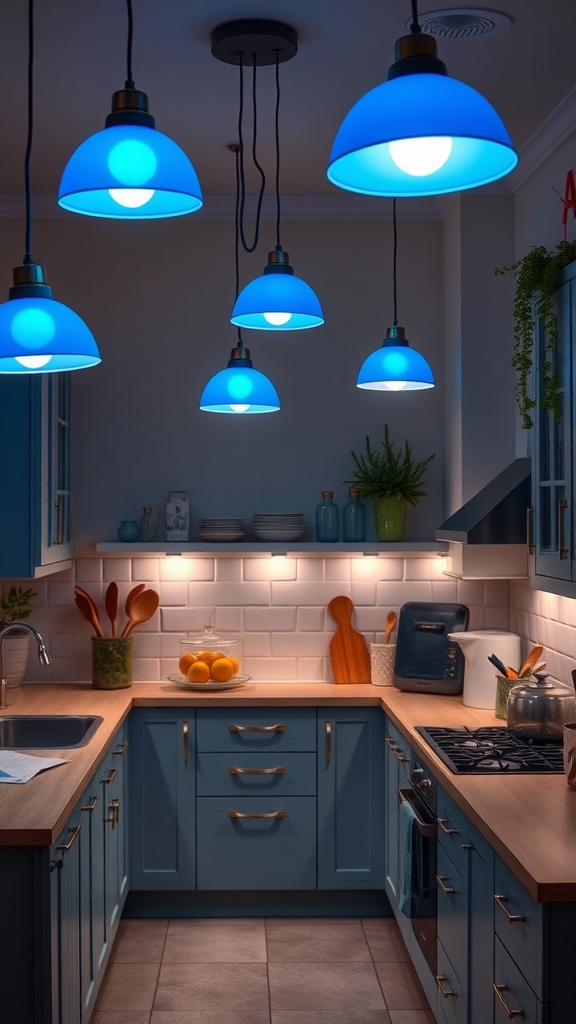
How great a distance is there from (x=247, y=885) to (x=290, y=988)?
0.68 m

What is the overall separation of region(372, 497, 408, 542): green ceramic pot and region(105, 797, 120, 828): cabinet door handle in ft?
5.51

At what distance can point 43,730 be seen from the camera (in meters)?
4.14

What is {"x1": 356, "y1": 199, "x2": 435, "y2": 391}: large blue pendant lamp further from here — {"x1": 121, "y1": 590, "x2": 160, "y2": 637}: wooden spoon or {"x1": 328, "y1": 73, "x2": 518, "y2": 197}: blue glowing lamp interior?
{"x1": 328, "y1": 73, "x2": 518, "y2": 197}: blue glowing lamp interior

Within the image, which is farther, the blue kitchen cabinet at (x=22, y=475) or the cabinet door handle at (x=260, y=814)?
the cabinet door handle at (x=260, y=814)

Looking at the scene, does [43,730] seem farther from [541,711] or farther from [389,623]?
[541,711]

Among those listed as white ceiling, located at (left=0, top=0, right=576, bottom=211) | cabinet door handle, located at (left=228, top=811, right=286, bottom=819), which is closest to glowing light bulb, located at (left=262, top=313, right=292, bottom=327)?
white ceiling, located at (left=0, top=0, right=576, bottom=211)

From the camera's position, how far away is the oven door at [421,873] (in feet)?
11.2

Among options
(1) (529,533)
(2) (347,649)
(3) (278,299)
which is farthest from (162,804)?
(3) (278,299)

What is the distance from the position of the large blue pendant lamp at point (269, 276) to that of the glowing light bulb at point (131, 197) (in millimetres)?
915

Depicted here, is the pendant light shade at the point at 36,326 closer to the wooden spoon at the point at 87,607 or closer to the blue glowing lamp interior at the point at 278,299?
the blue glowing lamp interior at the point at 278,299

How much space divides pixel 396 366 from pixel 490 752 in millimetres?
1370

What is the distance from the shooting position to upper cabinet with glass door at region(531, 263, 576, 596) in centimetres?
325

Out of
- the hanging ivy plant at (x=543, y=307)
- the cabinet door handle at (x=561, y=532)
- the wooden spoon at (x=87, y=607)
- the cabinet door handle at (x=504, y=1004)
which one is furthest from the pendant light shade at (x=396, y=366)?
the cabinet door handle at (x=504, y=1004)

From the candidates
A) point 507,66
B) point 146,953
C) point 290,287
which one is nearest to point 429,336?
point 507,66
